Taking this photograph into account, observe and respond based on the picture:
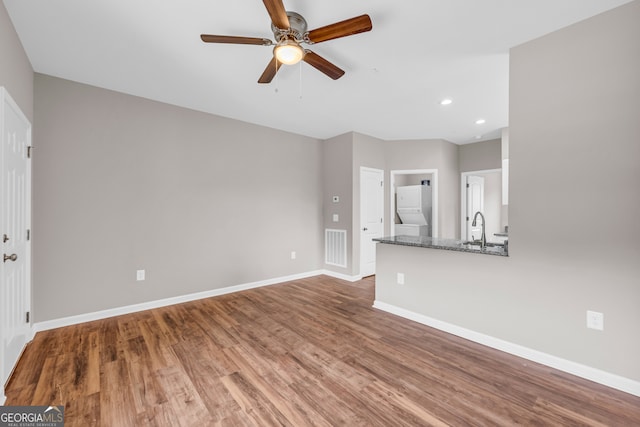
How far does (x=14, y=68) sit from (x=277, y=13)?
2.23m

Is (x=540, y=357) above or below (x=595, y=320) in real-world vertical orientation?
below

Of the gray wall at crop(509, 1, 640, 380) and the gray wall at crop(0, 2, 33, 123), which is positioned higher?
the gray wall at crop(0, 2, 33, 123)

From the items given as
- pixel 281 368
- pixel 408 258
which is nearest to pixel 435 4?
pixel 408 258

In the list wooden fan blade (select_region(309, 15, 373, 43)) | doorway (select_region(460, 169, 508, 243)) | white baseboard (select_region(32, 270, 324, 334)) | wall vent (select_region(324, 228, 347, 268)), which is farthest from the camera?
doorway (select_region(460, 169, 508, 243))

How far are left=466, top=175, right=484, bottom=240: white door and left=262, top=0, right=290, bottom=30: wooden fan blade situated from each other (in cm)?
530

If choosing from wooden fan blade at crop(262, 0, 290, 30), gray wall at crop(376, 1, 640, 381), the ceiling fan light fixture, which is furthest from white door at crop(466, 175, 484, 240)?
wooden fan blade at crop(262, 0, 290, 30)

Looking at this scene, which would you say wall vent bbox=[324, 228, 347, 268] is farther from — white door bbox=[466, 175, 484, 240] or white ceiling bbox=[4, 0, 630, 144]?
white door bbox=[466, 175, 484, 240]

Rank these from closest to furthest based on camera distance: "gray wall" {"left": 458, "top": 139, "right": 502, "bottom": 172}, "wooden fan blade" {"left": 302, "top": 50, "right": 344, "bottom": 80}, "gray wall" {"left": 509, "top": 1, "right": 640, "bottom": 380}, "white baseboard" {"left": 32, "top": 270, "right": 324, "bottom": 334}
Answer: "gray wall" {"left": 509, "top": 1, "right": 640, "bottom": 380}, "wooden fan blade" {"left": 302, "top": 50, "right": 344, "bottom": 80}, "white baseboard" {"left": 32, "top": 270, "right": 324, "bottom": 334}, "gray wall" {"left": 458, "top": 139, "right": 502, "bottom": 172}

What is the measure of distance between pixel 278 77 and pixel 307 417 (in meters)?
2.95

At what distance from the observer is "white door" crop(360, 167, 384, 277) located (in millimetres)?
4910

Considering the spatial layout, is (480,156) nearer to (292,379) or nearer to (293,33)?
(293,33)

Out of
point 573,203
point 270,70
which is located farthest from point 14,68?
point 573,203

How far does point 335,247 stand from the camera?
16.6 ft

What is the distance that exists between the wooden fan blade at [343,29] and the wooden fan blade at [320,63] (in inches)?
6.7
